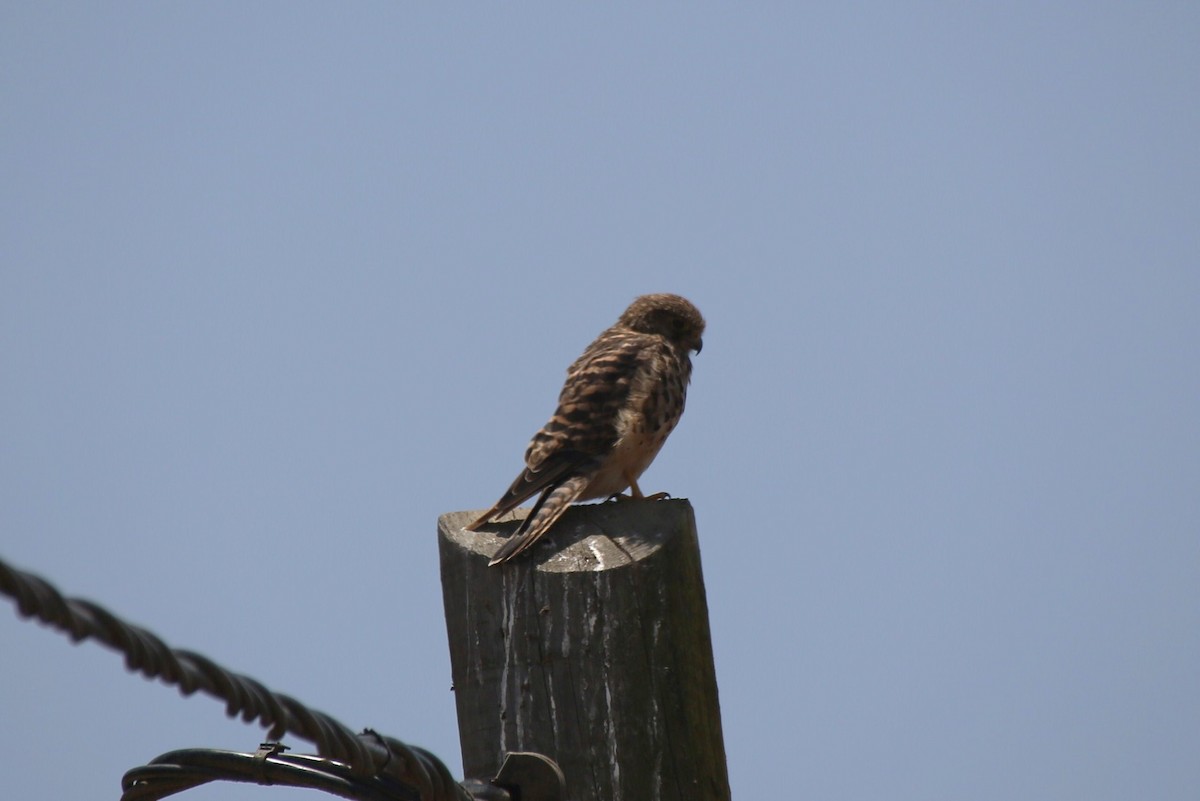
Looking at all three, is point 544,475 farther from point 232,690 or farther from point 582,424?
point 232,690

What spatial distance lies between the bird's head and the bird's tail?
1987 millimetres

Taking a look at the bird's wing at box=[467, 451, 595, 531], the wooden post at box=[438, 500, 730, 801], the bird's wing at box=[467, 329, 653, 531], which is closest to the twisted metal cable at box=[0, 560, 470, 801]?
the wooden post at box=[438, 500, 730, 801]

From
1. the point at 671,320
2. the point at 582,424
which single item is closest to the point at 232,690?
the point at 582,424

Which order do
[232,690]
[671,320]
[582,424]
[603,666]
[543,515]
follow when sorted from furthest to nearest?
1. [671,320]
2. [582,424]
3. [543,515]
4. [603,666]
5. [232,690]

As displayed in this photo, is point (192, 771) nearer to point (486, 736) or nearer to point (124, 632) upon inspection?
point (486, 736)

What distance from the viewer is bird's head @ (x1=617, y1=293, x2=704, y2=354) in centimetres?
669

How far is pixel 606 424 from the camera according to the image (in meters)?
5.18

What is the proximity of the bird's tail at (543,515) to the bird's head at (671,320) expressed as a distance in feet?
6.52

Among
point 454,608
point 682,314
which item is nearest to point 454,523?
point 454,608

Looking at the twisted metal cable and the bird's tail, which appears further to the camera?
the bird's tail

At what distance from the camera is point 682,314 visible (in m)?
6.70

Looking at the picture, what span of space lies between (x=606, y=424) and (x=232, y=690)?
321 centimetres

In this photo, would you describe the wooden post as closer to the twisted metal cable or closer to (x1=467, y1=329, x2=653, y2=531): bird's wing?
the twisted metal cable

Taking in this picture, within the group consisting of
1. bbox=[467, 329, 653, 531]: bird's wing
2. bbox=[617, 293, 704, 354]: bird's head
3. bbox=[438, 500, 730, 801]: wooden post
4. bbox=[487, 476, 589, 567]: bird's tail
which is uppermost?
bbox=[617, 293, 704, 354]: bird's head
